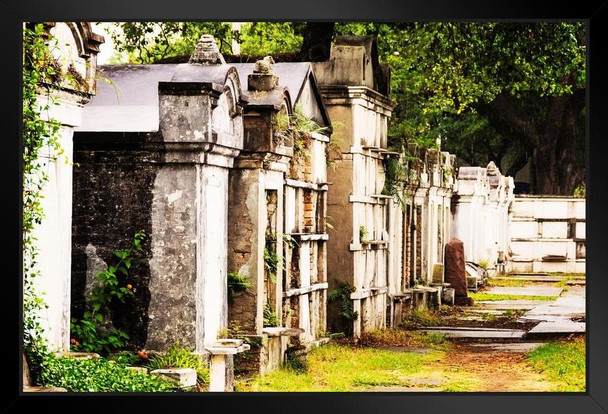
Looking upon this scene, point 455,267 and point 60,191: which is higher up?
point 60,191

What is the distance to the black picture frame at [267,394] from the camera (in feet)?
21.0

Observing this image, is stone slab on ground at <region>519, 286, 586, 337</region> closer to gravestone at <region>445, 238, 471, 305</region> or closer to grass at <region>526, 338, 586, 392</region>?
grass at <region>526, 338, 586, 392</region>

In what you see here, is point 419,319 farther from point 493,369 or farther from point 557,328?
point 493,369

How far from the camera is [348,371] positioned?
14.0 m

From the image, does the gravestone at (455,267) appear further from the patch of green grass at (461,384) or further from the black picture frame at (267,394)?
the black picture frame at (267,394)

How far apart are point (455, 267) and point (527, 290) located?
16.9ft

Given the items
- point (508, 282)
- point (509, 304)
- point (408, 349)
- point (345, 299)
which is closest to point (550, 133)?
point (508, 282)

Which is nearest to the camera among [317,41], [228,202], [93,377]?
[93,377]

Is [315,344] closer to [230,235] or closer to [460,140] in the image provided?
[230,235]

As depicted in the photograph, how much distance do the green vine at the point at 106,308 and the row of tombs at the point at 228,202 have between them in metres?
0.07

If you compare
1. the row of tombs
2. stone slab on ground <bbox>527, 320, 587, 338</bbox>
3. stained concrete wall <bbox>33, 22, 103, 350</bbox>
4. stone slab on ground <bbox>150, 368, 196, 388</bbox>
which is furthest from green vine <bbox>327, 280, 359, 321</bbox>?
stained concrete wall <bbox>33, 22, 103, 350</bbox>

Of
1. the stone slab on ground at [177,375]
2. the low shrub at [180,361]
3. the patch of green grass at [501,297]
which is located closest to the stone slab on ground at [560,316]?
the patch of green grass at [501,297]

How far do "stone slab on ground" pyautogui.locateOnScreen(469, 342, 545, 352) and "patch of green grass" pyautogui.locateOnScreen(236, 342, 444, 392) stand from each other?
1.03m

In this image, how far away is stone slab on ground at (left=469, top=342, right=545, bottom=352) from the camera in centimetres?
1688
